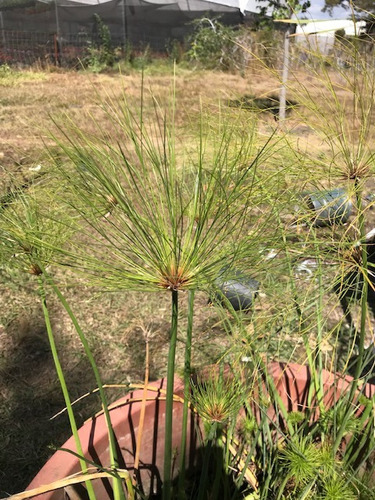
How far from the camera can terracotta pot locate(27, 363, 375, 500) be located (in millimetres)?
757

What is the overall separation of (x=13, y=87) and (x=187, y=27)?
6626mm

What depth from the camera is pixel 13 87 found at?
7195mm

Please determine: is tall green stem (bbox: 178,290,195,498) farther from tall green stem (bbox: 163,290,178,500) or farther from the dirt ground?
the dirt ground

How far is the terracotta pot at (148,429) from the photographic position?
2.48 feet

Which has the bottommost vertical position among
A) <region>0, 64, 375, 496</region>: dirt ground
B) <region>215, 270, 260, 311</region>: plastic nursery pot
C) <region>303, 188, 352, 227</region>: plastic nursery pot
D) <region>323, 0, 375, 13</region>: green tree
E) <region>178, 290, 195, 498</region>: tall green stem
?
<region>0, 64, 375, 496</region>: dirt ground

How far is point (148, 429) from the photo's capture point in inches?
32.7

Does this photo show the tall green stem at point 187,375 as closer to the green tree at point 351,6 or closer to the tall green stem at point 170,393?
the tall green stem at point 170,393

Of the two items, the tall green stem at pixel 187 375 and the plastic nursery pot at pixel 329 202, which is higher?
the plastic nursery pot at pixel 329 202

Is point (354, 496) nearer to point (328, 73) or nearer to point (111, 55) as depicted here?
point (328, 73)

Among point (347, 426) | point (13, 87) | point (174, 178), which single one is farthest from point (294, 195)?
point (13, 87)

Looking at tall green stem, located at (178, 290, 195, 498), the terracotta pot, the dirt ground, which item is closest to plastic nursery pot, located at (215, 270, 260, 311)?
tall green stem, located at (178, 290, 195, 498)

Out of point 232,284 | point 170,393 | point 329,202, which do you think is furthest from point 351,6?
point 170,393

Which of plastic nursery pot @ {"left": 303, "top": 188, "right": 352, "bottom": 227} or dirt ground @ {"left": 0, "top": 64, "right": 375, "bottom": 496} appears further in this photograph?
dirt ground @ {"left": 0, "top": 64, "right": 375, "bottom": 496}

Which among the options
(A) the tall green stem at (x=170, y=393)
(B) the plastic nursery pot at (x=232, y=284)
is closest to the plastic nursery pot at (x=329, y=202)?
(B) the plastic nursery pot at (x=232, y=284)
